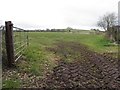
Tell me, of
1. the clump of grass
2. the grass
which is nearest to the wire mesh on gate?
the grass

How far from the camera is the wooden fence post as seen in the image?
12.3 m

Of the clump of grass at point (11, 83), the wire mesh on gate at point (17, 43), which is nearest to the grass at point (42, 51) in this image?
the wire mesh on gate at point (17, 43)

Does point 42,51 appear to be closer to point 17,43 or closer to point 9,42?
point 17,43

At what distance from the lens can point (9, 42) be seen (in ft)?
40.9

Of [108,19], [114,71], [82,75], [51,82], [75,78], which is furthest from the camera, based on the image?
[108,19]

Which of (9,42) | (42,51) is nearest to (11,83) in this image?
(9,42)

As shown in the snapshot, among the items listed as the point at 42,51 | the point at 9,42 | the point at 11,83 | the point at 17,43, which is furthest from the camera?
the point at 42,51

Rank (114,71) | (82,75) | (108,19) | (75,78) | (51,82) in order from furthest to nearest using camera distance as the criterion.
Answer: (108,19) → (114,71) → (82,75) → (75,78) → (51,82)

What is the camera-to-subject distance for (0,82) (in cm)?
980

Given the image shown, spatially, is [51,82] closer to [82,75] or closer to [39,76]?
[39,76]

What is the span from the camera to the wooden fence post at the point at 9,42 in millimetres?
12258

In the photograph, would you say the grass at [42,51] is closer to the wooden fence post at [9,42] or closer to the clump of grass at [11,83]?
the wooden fence post at [9,42]

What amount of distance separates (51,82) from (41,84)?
0.49 m

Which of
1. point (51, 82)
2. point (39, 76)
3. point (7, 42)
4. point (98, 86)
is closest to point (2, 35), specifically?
point (7, 42)
